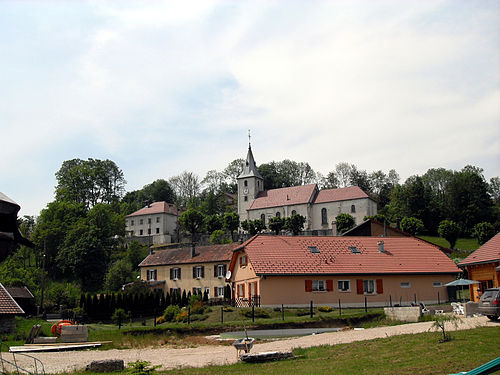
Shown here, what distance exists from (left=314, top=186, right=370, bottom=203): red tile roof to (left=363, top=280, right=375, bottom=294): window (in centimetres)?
6001

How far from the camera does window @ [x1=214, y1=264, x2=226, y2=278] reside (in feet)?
171

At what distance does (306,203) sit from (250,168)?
19.0 m

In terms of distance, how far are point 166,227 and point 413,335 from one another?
297ft

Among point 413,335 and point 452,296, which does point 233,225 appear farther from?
point 413,335

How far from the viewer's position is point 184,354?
1830cm

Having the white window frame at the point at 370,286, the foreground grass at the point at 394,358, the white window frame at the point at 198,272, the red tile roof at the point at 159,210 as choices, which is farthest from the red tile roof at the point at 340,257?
the red tile roof at the point at 159,210

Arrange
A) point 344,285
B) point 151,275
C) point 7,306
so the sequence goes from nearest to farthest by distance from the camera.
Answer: point 7,306, point 344,285, point 151,275

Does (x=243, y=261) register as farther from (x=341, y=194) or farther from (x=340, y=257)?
(x=341, y=194)

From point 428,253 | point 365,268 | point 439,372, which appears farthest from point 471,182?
point 439,372

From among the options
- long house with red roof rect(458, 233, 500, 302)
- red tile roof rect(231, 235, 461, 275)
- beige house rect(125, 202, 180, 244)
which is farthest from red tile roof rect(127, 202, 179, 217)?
long house with red roof rect(458, 233, 500, 302)

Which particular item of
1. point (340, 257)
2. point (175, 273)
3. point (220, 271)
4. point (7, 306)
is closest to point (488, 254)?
point (340, 257)

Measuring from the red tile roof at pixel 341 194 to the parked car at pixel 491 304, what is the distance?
77559mm

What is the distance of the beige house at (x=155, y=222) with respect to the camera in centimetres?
10419

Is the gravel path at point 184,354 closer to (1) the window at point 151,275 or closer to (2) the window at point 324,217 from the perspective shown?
(1) the window at point 151,275
